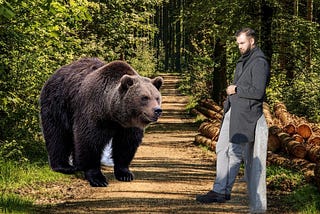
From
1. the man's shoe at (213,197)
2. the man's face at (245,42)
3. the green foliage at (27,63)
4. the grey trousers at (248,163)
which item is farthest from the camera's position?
the green foliage at (27,63)

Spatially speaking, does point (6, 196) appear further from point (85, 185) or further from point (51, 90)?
point (51, 90)

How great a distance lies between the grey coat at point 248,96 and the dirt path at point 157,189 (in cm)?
261

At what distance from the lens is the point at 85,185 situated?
35.3 feet

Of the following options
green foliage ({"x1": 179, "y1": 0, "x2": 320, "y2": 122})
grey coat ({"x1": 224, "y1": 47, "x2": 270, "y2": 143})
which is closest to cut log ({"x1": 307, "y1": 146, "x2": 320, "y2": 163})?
green foliage ({"x1": 179, "y1": 0, "x2": 320, "y2": 122})

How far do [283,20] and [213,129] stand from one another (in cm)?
402

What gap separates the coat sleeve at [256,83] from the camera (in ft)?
19.8

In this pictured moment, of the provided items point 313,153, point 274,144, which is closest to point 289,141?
point 274,144

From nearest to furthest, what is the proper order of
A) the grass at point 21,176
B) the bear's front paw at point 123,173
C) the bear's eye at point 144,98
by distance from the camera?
the bear's eye at point 144,98 → the bear's front paw at point 123,173 → the grass at point 21,176

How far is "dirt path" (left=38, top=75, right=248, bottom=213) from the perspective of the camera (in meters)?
8.77

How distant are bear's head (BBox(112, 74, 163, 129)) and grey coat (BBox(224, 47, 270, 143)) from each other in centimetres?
224

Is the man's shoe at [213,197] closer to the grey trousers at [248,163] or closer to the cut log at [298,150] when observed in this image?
the grey trousers at [248,163]

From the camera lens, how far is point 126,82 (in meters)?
4.00

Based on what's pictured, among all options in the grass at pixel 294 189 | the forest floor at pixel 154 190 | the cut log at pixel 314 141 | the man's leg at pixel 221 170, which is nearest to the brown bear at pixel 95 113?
the man's leg at pixel 221 170

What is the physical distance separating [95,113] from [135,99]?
1.27ft
